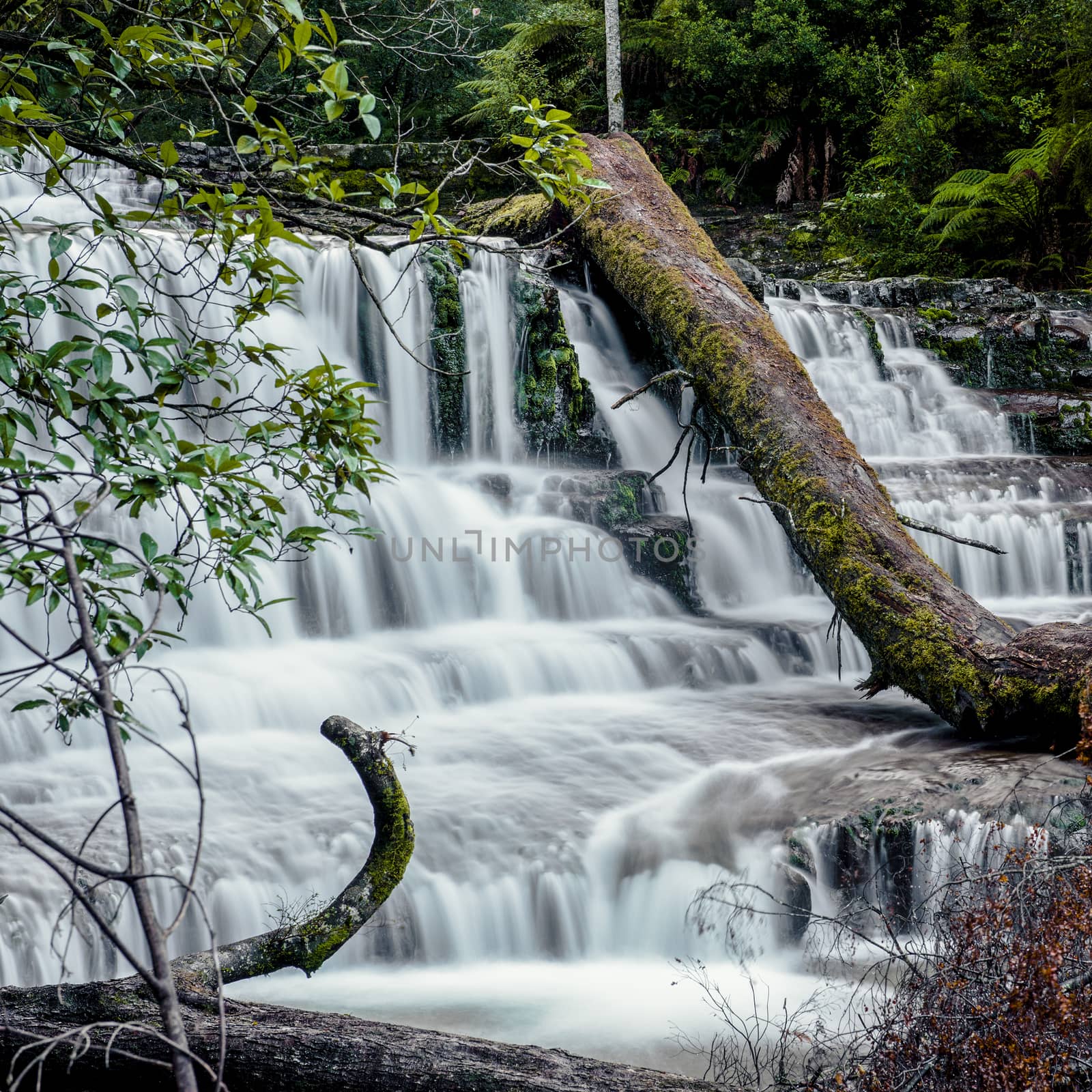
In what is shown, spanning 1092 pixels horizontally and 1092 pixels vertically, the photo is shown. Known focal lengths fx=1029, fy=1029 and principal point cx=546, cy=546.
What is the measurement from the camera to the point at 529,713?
653cm

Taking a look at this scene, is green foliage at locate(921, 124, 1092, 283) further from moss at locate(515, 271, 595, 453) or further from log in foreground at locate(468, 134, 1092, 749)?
log in foreground at locate(468, 134, 1092, 749)

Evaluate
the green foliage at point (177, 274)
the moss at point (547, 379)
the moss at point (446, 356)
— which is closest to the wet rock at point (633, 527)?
the moss at point (547, 379)

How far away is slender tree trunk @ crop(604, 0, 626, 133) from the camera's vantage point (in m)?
15.4

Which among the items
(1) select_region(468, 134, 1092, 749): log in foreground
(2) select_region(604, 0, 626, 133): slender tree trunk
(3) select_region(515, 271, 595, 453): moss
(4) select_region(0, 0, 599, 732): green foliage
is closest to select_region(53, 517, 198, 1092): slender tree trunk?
(4) select_region(0, 0, 599, 732): green foliage

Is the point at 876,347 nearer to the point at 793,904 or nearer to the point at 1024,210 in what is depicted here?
the point at 1024,210

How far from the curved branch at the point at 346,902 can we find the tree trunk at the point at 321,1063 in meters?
0.41

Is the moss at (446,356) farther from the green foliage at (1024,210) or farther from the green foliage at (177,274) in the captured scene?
the green foliage at (1024,210)

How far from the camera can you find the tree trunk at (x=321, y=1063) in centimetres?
214

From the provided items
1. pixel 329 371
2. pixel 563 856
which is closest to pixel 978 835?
pixel 563 856

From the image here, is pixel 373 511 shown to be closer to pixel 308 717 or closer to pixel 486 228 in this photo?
pixel 308 717

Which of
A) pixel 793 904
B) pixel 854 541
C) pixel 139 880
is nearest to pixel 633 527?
pixel 854 541

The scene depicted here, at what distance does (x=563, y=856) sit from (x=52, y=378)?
3.16m

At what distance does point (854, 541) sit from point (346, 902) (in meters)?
3.51

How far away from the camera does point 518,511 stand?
838 cm
